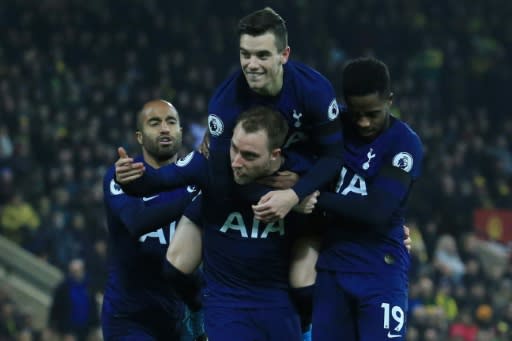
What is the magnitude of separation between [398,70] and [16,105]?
9.68m

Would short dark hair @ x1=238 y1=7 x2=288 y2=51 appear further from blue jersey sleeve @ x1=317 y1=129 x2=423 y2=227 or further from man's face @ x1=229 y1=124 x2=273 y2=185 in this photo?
blue jersey sleeve @ x1=317 y1=129 x2=423 y2=227

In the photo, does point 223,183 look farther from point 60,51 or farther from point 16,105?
point 60,51

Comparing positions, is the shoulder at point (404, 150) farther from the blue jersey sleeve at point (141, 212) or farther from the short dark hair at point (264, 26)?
the blue jersey sleeve at point (141, 212)

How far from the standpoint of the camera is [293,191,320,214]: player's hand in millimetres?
5820

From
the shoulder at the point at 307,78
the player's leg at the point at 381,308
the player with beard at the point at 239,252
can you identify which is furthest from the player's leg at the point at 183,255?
the shoulder at the point at 307,78

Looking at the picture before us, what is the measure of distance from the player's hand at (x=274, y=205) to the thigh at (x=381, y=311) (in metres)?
0.77

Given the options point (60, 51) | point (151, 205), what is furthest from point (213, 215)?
point (60, 51)

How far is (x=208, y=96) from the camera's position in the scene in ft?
65.7

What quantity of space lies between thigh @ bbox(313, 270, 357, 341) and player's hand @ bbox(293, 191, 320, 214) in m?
0.48

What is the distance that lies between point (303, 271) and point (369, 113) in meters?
0.94

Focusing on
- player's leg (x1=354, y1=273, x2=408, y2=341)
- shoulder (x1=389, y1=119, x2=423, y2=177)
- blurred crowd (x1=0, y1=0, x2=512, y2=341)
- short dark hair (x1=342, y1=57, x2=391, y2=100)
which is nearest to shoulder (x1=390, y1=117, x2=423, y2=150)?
shoulder (x1=389, y1=119, x2=423, y2=177)

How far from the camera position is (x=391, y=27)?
24.2 metres

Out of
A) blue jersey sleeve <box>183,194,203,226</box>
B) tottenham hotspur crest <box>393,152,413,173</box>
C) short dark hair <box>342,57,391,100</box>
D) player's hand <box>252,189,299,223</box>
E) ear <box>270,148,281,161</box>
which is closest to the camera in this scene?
player's hand <box>252,189,299,223</box>

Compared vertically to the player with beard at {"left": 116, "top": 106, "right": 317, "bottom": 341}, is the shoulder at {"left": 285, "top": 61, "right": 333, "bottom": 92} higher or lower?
higher
